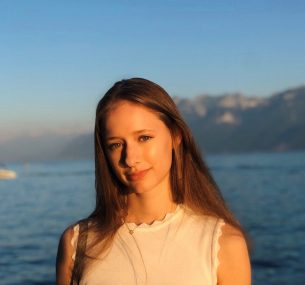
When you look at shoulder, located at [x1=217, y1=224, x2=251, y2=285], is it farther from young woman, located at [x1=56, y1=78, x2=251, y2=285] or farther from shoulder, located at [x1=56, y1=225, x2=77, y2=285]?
shoulder, located at [x1=56, y1=225, x2=77, y2=285]

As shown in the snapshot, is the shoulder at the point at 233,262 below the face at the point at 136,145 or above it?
below

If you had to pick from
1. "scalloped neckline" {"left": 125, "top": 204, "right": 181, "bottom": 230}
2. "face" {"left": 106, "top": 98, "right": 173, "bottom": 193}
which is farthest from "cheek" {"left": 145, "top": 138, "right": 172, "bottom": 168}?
"scalloped neckline" {"left": 125, "top": 204, "right": 181, "bottom": 230}

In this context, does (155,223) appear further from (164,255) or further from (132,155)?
(132,155)

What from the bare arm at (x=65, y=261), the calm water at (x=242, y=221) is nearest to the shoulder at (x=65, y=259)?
the bare arm at (x=65, y=261)

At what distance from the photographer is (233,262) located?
2.32 m

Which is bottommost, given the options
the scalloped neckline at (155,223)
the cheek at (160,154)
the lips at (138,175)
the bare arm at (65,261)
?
the bare arm at (65,261)

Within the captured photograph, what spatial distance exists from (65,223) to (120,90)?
29179 mm

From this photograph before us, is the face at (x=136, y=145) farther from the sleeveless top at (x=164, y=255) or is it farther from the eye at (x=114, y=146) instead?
the sleeveless top at (x=164, y=255)

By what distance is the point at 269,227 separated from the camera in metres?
26.4

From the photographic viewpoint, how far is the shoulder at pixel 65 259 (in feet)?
8.06

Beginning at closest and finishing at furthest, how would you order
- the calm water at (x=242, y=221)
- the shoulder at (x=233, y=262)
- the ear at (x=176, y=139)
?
1. the shoulder at (x=233, y=262)
2. the ear at (x=176, y=139)
3. the calm water at (x=242, y=221)

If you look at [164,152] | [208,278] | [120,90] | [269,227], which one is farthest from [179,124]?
[269,227]

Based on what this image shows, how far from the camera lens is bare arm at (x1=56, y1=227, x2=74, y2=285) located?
246cm

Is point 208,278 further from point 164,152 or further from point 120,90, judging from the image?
point 120,90
